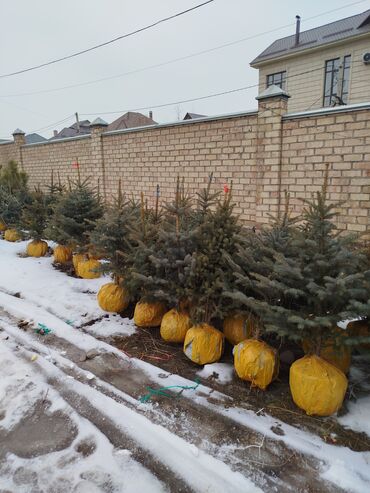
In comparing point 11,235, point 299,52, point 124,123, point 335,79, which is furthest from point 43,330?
point 124,123

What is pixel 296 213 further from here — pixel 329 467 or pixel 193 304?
pixel 329 467

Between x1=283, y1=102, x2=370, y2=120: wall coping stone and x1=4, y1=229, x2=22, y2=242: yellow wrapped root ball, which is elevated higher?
x1=283, y1=102, x2=370, y2=120: wall coping stone

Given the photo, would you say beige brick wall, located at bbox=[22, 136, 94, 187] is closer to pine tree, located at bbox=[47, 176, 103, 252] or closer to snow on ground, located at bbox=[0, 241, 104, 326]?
snow on ground, located at bbox=[0, 241, 104, 326]

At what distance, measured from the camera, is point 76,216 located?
5.50m

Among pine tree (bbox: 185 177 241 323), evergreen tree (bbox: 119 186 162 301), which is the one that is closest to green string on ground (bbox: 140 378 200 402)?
pine tree (bbox: 185 177 241 323)

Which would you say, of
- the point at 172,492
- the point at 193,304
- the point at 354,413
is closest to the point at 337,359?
the point at 354,413

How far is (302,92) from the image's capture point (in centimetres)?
1310

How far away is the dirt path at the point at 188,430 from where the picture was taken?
195 cm

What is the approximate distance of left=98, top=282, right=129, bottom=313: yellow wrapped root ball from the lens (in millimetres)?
4016

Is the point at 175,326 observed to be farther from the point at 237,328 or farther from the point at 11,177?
the point at 11,177

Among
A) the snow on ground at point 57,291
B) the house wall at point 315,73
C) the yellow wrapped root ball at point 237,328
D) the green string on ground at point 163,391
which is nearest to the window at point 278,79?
the house wall at point 315,73

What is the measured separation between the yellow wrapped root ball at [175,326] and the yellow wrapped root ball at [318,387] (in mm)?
1176

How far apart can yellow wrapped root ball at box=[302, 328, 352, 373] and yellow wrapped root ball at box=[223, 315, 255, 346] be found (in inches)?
19.4

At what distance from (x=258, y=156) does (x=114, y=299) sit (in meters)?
3.10
